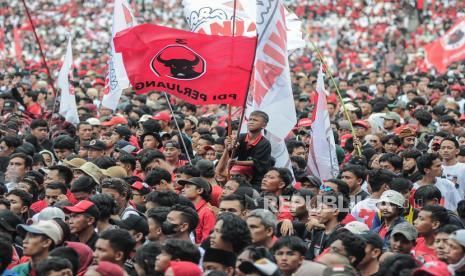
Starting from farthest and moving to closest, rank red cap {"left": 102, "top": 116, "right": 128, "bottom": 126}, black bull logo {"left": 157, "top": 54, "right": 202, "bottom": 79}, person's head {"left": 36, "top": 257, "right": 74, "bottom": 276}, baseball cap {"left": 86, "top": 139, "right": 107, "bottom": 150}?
red cap {"left": 102, "top": 116, "right": 128, "bottom": 126} → baseball cap {"left": 86, "top": 139, "right": 107, "bottom": 150} → black bull logo {"left": 157, "top": 54, "right": 202, "bottom": 79} → person's head {"left": 36, "top": 257, "right": 74, "bottom": 276}

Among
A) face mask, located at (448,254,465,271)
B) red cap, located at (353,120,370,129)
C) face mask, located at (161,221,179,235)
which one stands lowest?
red cap, located at (353,120,370,129)

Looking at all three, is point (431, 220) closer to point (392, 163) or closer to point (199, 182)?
point (199, 182)

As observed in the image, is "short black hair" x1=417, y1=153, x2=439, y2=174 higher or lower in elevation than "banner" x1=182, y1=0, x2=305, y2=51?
lower

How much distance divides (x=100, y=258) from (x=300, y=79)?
16519mm

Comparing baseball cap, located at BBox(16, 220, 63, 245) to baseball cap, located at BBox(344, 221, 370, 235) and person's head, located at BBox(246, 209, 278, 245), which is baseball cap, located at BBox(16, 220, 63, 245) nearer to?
person's head, located at BBox(246, 209, 278, 245)

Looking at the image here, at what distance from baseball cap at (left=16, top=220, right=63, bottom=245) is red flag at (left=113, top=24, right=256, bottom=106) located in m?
3.08

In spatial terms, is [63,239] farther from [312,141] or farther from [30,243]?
[312,141]

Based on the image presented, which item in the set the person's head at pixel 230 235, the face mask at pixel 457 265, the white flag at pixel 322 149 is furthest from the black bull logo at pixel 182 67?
the face mask at pixel 457 265

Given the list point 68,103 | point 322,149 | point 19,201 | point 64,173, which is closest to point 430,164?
point 322,149

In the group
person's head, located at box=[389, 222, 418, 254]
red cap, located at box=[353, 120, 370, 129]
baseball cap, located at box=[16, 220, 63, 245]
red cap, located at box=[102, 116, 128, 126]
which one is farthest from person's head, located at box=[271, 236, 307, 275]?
red cap, located at box=[102, 116, 128, 126]

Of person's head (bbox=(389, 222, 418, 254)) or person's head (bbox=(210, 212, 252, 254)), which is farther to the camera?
person's head (bbox=(389, 222, 418, 254))

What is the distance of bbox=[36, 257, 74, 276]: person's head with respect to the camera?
23.8 ft

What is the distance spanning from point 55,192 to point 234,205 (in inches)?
73.8

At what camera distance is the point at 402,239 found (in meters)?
8.60
